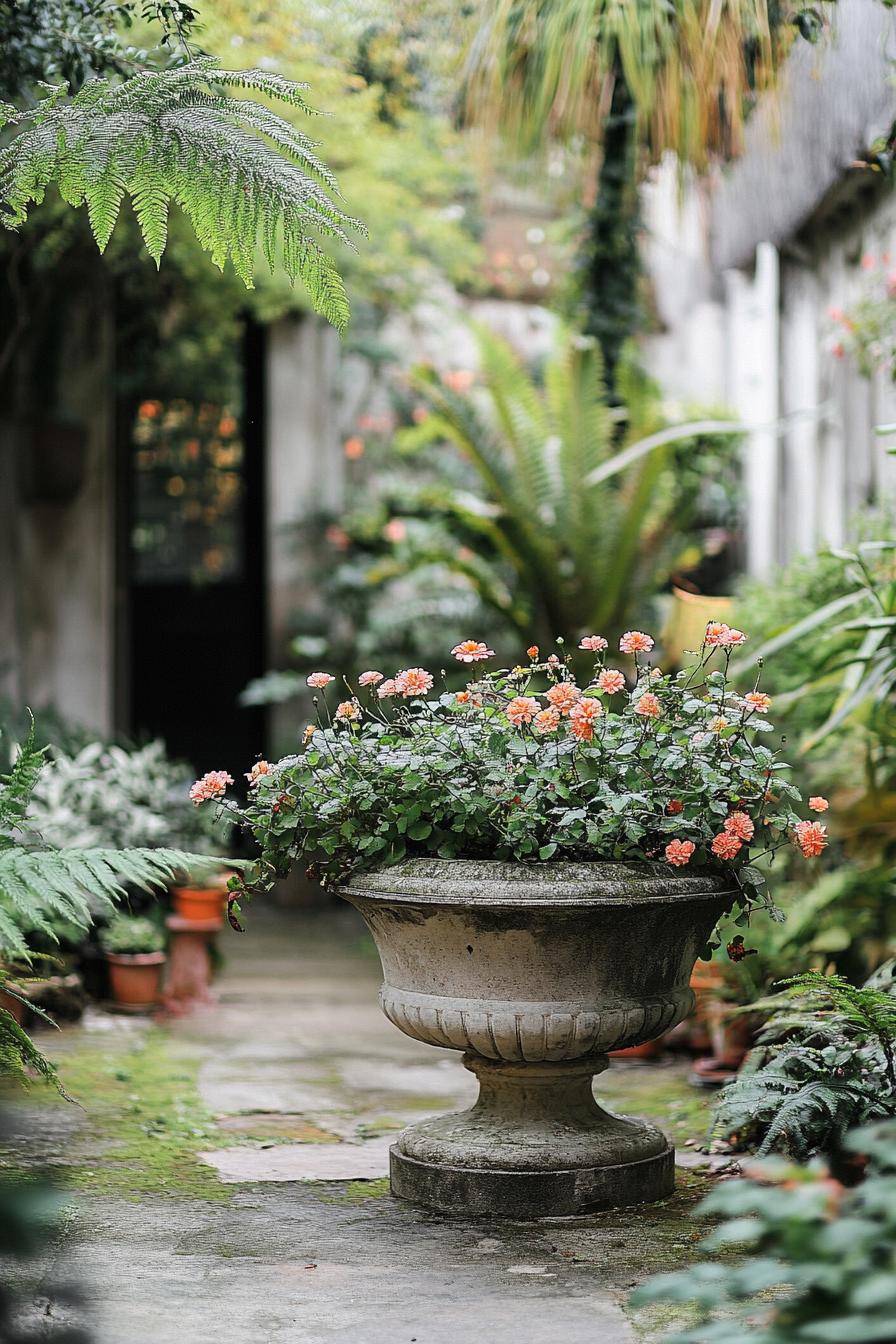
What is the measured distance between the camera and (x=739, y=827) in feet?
11.0

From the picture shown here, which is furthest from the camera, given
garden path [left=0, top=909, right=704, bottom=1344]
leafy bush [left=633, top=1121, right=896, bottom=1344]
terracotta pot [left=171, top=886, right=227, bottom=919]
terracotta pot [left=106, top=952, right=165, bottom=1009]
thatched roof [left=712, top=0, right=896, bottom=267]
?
terracotta pot [left=171, top=886, right=227, bottom=919]

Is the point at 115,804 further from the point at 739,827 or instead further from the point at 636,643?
the point at 739,827

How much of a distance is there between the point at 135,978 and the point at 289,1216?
278 cm

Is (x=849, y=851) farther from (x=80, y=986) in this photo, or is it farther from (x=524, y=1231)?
(x=80, y=986)

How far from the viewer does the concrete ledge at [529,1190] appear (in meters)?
3.39

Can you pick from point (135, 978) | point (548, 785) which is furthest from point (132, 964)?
point (548, 785)

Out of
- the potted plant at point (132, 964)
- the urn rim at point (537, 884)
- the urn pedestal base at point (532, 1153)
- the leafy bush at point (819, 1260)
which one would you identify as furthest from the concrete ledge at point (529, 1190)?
the potted plant at point (132, 964)

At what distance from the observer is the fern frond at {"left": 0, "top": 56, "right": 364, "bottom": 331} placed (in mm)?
3170

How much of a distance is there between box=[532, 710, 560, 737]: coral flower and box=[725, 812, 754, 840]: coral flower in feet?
1.43

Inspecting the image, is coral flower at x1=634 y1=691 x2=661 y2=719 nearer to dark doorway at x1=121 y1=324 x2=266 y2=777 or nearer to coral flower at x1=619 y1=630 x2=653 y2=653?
coral flower at x1=619 y1=630 x2=653 y2=653

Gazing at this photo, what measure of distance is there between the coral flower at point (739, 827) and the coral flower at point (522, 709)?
1.62ft

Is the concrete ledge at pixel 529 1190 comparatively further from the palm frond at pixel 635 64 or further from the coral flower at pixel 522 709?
the palm frond at pixel 635 64

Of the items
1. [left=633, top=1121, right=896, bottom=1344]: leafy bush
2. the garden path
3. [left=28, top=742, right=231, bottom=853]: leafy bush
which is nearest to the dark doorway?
[left=28, top=742, right=231, bottom=853]: leafy bush

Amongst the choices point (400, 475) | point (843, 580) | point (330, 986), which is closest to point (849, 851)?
point (843, 580)
